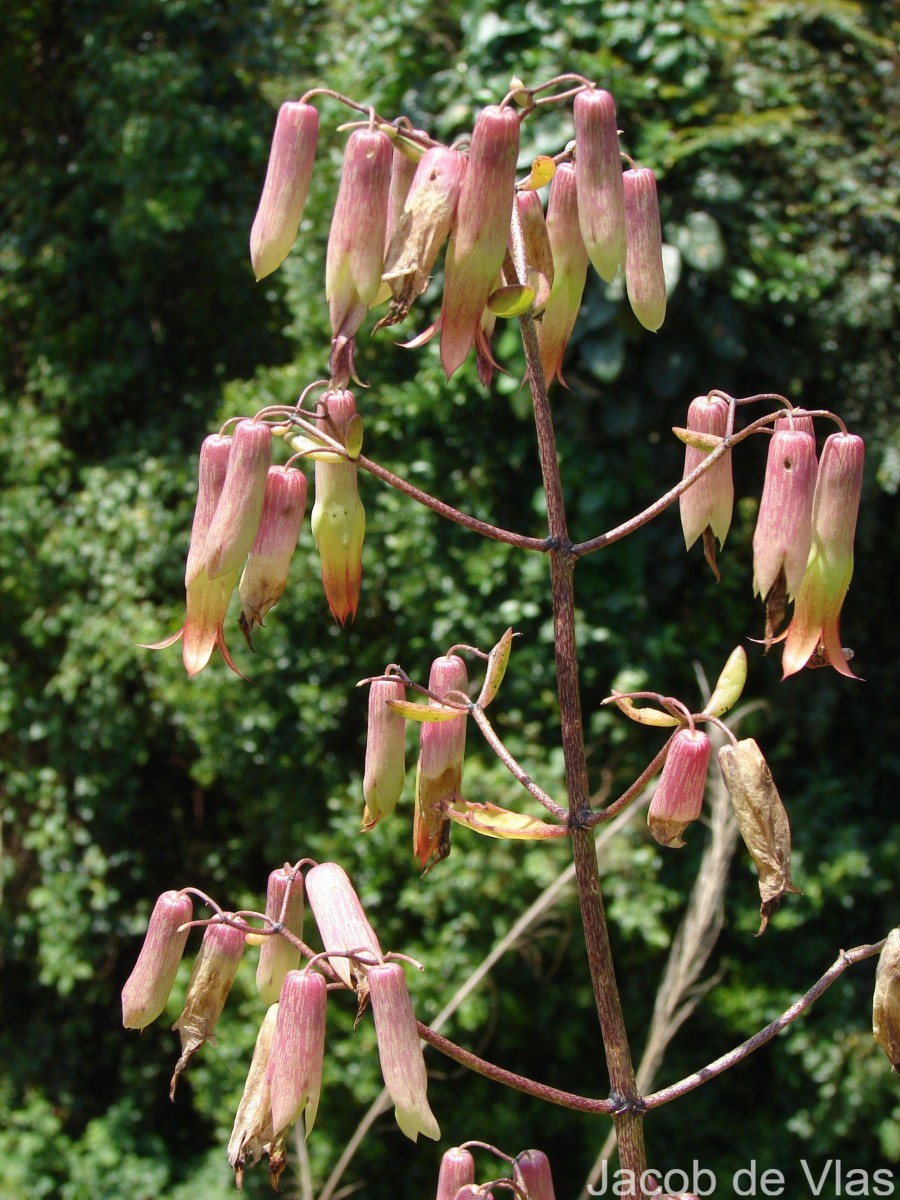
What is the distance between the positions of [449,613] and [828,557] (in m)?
1.70

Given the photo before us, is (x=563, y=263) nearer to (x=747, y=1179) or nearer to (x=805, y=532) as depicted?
(x=805, y=532)

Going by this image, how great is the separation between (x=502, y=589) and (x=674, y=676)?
39cm

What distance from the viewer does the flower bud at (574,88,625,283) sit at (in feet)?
2.11

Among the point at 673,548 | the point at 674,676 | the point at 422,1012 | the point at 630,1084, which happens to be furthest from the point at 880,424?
the point at 630,1084

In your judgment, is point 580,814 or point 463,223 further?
point 580,814

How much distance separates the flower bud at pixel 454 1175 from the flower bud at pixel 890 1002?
9.5 inches

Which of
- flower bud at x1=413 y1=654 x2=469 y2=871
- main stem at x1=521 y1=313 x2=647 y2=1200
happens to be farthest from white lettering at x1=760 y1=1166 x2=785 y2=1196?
flower bud at x1=413 y1=654 x2=469 y2=871

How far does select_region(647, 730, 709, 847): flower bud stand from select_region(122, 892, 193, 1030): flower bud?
28cm

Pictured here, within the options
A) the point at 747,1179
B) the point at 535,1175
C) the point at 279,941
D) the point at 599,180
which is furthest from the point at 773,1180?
the point at 599,180

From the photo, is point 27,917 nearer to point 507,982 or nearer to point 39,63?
point 507,982

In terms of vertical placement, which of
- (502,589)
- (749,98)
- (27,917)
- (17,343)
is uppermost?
(749,98)

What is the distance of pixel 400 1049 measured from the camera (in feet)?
2.02

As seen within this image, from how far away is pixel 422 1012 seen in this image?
229 cm

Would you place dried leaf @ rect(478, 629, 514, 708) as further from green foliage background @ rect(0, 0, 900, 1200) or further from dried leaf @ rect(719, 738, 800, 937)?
green foliage background @ rect(0, 0, 900, 1200)
